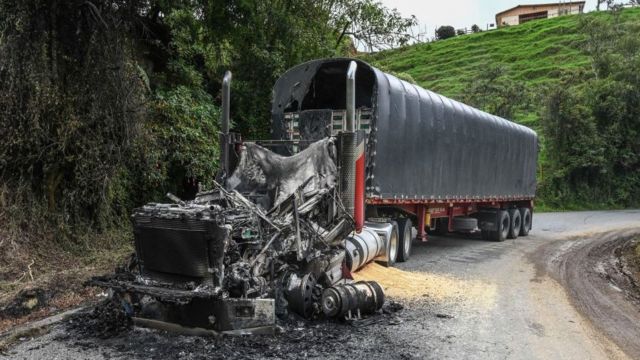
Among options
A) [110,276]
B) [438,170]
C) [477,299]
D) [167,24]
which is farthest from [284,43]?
[110,276]

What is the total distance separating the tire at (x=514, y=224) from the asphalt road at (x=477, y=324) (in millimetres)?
4137

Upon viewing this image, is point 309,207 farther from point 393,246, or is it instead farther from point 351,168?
point 393,246

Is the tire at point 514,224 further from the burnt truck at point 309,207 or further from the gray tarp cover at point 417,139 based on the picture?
the burnt truck at point 309,207

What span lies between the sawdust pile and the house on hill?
83548 millimetres

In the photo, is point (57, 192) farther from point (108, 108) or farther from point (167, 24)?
point (167, 24)

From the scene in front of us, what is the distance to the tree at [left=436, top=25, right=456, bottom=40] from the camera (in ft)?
276

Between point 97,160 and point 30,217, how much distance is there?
142cm

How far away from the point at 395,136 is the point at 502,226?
23.0 ft

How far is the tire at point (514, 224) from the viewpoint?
16.9m

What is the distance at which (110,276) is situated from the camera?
5.92 meters

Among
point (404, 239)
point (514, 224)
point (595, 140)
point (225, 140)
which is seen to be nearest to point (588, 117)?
point (595, 140)

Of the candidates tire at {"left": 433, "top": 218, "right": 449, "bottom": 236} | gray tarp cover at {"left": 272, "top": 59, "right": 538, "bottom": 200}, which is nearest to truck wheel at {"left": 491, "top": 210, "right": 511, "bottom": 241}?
gray tarp cover at {"left": 272, "top": 59, "right": 538, "bottom": 200}

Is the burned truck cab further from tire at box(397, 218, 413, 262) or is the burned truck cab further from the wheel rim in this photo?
the wheel rim

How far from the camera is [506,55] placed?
62562mm
